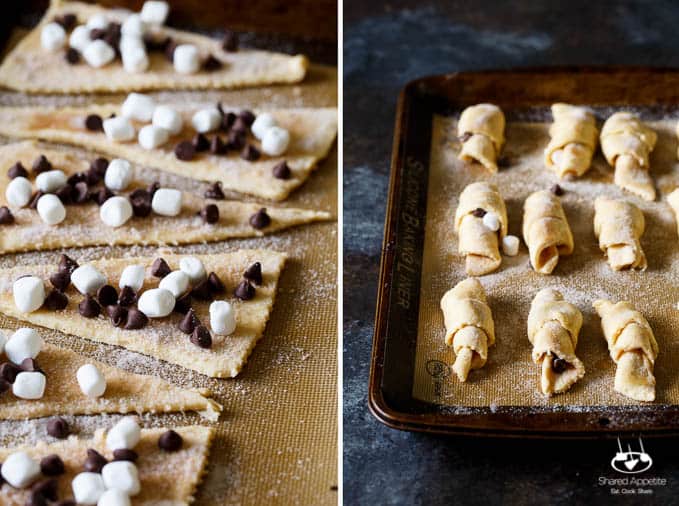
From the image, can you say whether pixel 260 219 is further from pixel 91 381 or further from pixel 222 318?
pixel 91 381

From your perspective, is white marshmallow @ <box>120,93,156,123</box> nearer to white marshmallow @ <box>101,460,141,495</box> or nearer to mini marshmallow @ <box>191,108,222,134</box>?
mini marshmallow @ <box>191,108,222,134</box>

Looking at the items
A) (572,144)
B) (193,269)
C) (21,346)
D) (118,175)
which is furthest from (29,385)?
(572,144)

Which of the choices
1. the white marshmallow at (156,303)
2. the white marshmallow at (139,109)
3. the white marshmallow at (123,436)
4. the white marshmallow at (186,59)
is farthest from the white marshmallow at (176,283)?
the white marshmallow at (186,59)

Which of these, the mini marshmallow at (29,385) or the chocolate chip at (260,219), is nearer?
the mini marshmallow at (29,385)

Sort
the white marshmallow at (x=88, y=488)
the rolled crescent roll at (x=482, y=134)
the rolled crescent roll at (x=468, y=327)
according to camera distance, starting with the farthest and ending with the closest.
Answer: the rolled crescent roll at (x=482, y=134) < the rolled crescent roll at (x=468, y=327) < the white marshmallow at (x=88, y=488)

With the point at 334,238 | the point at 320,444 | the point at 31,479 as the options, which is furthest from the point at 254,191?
the point at 31,479

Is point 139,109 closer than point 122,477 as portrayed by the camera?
No

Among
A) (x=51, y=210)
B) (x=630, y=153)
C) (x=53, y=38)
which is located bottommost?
(x=51, y=210)

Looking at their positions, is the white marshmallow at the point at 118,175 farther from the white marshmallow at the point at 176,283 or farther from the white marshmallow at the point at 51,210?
the white marshmallow at the point at 176,283
